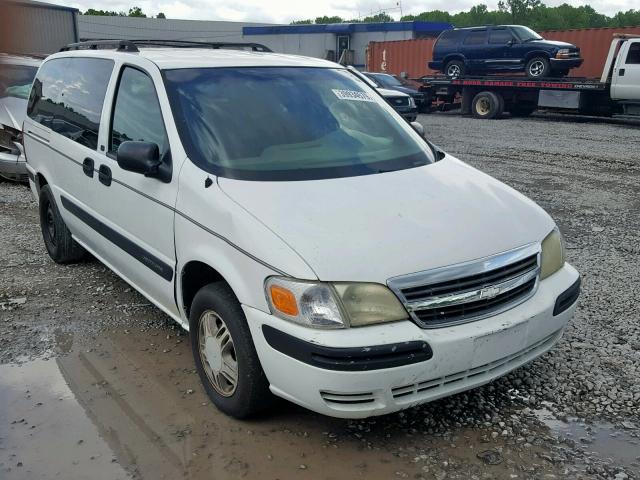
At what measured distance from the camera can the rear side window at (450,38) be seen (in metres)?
21.0

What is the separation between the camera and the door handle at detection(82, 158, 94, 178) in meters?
4.18

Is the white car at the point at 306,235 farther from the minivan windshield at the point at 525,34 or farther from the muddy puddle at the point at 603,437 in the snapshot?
the minivan windshield at the point at 525,34

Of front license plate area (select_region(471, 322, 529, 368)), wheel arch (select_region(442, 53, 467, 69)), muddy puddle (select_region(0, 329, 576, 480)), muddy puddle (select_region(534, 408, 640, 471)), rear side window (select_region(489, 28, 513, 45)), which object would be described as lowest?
muddy puddle (select_region(0, 329, 576, 480))

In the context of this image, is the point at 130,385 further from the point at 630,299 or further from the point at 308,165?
the point at 630,299

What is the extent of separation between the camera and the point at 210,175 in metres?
3.15

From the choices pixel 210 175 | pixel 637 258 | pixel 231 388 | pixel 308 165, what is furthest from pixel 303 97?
pixel 637 258

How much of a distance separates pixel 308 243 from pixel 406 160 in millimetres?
1235

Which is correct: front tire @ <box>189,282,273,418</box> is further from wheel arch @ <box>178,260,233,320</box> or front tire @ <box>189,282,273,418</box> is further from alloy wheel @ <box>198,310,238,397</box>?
wheel arch @ <box>178,260,233,320</box>

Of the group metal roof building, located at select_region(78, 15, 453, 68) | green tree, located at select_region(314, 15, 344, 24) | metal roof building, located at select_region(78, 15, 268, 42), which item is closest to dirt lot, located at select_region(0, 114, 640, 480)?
metal roof building, located at select_region(78, 15, 453, 68)

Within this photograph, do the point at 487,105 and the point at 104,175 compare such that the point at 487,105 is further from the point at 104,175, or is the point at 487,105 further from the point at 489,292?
the point at 489,292

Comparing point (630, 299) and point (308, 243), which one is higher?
point (308, 243)

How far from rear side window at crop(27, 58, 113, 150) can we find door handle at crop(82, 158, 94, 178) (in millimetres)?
97

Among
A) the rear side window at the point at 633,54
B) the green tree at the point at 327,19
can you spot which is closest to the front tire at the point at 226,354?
the rear side window at the point at 633,54

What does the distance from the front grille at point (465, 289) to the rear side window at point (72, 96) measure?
8.48ft
